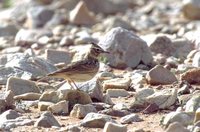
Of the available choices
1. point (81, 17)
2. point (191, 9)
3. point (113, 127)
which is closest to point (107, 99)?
point (113, 127)

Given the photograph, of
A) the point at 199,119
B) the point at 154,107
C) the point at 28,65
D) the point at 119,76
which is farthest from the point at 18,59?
the point at 199,119

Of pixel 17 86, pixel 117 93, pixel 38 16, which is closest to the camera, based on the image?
pixel 17 86

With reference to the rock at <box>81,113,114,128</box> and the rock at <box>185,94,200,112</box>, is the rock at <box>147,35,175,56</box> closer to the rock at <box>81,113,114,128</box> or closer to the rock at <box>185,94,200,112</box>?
the rock at <box>185,94,200,112</box>

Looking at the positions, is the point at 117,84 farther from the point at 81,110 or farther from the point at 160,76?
the point at 81,110

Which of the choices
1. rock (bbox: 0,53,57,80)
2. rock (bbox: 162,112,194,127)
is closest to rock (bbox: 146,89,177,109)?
rock (bbox: 162,112,194,127)

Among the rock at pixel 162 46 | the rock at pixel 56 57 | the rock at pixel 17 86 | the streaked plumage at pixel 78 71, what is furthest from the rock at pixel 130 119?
the rock at pixel 162 46

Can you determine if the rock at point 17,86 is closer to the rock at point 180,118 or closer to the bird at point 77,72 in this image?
the bird at point 77,72
